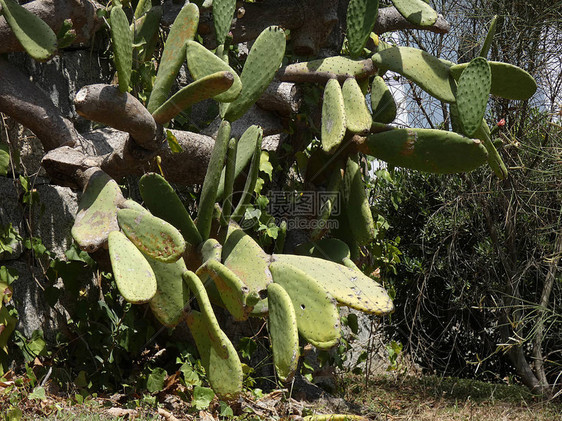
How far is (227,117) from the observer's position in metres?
2.68

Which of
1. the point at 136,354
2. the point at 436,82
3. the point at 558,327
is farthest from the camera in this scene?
the point at 558,327

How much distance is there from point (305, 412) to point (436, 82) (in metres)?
1.52

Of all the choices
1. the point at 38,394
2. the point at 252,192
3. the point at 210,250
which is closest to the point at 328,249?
the point at 252,192

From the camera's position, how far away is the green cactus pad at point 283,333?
6.99 feet

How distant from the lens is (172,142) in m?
2.87

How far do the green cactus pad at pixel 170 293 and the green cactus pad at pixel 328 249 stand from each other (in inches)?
29.9

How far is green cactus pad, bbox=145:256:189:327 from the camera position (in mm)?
2471

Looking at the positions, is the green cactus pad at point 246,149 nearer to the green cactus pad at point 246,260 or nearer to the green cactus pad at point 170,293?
the green cactus pad at point 246,260

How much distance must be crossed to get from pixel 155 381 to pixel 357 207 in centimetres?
116

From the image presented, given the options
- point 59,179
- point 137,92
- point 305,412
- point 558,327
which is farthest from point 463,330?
point 59,179

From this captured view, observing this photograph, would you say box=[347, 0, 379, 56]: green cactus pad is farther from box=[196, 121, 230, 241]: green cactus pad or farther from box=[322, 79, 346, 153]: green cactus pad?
box=[196, 121, 230, 241]: green cactus pad

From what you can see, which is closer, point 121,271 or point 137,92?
point 121,271

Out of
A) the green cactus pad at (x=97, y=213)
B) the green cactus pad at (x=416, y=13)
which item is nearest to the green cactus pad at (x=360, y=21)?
the green cactus pad at (x=416, y=13)

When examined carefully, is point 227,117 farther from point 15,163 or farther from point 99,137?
point 15,163
